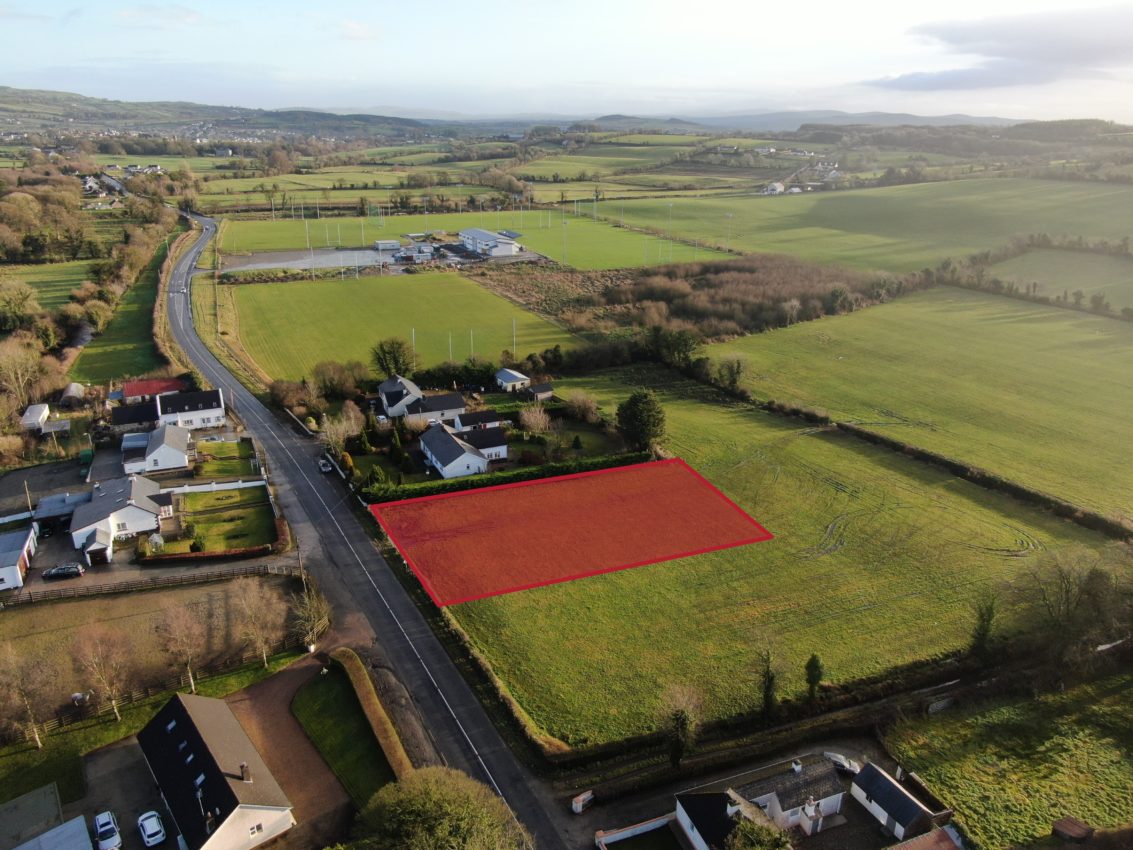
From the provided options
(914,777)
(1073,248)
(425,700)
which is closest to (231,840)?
(425,700)

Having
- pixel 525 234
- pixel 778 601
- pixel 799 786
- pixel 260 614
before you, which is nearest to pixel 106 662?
pixel 260 614

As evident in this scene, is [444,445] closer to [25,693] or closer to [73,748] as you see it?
[25,693]

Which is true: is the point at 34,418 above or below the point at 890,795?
above

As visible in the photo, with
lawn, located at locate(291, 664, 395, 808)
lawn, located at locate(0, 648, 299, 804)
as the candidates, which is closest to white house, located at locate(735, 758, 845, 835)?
lawn, located at locate(291, 664, 395, 808)

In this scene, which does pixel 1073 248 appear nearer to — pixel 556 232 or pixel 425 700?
pixel 556 232

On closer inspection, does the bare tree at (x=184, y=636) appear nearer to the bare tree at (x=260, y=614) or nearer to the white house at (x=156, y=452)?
the bare tree at (x=260, y=614)

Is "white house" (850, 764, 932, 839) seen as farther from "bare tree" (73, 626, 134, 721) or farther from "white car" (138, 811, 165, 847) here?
"bare tree" (73, 626, 134, 721)

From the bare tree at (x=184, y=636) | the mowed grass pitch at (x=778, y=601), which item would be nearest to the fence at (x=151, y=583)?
the bare tree at (x=184, y=636)

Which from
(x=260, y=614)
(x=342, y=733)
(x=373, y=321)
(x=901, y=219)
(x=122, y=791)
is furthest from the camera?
(x=901, y=219)
